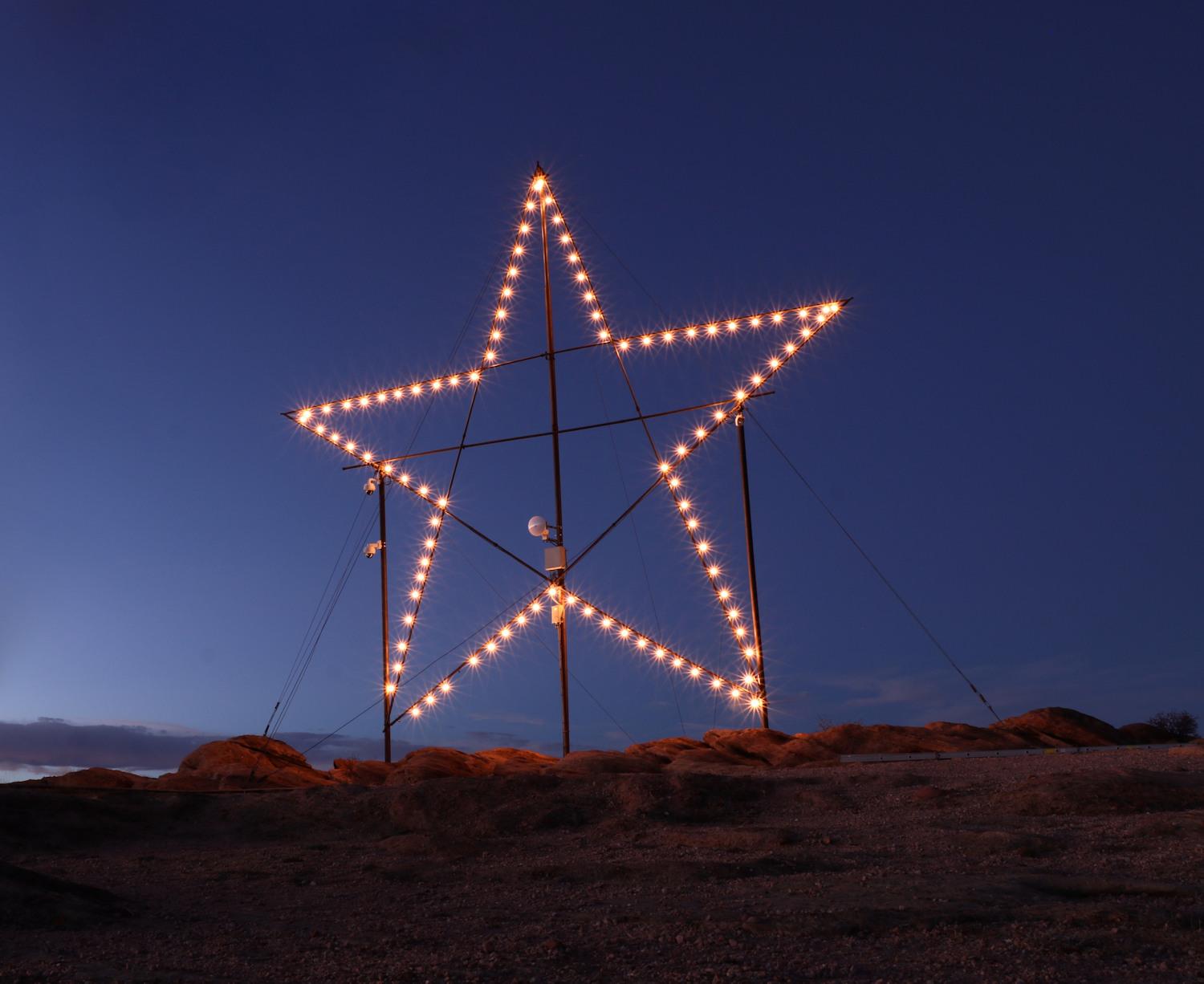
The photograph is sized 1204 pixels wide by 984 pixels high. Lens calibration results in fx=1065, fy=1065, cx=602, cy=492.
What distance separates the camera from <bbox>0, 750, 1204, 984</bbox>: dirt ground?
512 centimetres

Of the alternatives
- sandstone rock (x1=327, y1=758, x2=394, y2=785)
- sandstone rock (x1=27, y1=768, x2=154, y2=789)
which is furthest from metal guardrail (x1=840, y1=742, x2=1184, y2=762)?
sandstone rock (x1=27, y1=768, x2=154, y2=789)

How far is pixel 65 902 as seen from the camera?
652 cm

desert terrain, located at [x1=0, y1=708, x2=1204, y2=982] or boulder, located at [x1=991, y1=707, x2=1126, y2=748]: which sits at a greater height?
boulder, located at [x1=991, y1=707, x2=1126, y2=748]

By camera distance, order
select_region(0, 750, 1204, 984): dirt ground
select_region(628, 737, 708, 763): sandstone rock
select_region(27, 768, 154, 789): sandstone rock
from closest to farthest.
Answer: select_region(0, 750, 1204, 984): dirt ground < select_region(27, 768, 154, 789): sandstone rock < select_region(628, 737, 708, 763): sandstone rock

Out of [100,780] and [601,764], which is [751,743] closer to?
[601,764]

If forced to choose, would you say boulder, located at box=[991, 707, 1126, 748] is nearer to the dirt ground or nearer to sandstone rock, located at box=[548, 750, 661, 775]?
the dirt ground

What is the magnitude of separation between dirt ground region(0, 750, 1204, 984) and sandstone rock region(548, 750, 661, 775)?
928 mm

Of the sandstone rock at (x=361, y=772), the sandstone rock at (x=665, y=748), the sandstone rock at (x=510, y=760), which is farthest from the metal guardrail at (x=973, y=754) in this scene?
the sandstone rock at (x=361, y=772)

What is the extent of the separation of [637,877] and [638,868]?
0.93ft

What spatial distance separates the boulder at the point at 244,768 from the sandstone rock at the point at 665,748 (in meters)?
4.03

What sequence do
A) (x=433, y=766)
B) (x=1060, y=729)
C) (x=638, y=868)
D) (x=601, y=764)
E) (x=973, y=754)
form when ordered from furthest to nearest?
(x=1060, y=729) → (x=433, y=766) → (x=973, y=754) → (x=601, y=764) → (x=638, y=868)

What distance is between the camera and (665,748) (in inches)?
588

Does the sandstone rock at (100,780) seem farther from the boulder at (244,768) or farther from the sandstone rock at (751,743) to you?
the sandstone rock at (751,743)

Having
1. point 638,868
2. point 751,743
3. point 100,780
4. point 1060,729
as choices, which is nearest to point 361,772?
point 100,780
